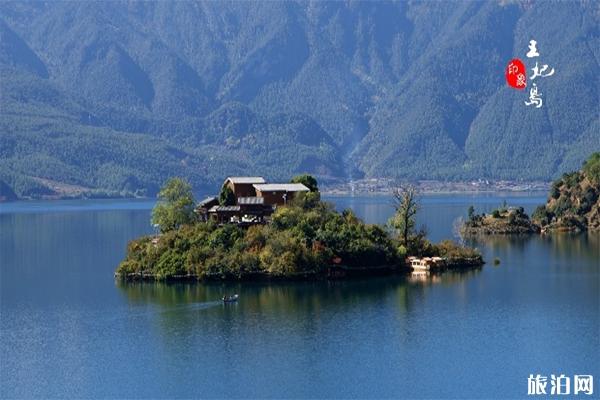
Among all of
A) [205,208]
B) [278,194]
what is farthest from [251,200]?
[205,208]

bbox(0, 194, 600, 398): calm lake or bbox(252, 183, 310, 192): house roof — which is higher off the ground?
bbox(252, 183, 310, 192): house roof

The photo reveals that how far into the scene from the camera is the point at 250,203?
80.8 meters

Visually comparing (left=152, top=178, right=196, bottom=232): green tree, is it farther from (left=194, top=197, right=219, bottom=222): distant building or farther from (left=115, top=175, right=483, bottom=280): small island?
(left=194, top=197, right=219, bottom=222): distant building

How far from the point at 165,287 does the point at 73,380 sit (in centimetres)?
2299

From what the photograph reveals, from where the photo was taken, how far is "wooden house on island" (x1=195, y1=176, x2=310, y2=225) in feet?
263

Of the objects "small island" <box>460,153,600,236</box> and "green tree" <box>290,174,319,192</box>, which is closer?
"green tree" <box>290,174,319,192</box>

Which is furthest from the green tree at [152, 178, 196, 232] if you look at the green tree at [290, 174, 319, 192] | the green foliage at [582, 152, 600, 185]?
the green foliage at [582, 152, 600, 185]

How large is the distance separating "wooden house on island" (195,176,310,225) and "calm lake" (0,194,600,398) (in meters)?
7.44

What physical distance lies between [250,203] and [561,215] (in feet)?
150

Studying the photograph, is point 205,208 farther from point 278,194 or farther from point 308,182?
point 308,182

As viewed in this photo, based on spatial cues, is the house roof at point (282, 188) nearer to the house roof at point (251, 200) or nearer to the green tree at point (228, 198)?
the house roof at point (251, 200)

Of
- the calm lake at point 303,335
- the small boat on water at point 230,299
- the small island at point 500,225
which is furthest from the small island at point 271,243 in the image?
the small island at point 500,225

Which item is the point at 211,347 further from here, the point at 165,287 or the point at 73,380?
the point at 165,287

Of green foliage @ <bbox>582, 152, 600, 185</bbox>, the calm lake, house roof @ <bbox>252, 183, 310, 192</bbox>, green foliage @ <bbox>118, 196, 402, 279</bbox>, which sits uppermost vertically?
green foliage @ <bbox>582, 152, 600, 185</bbox>
